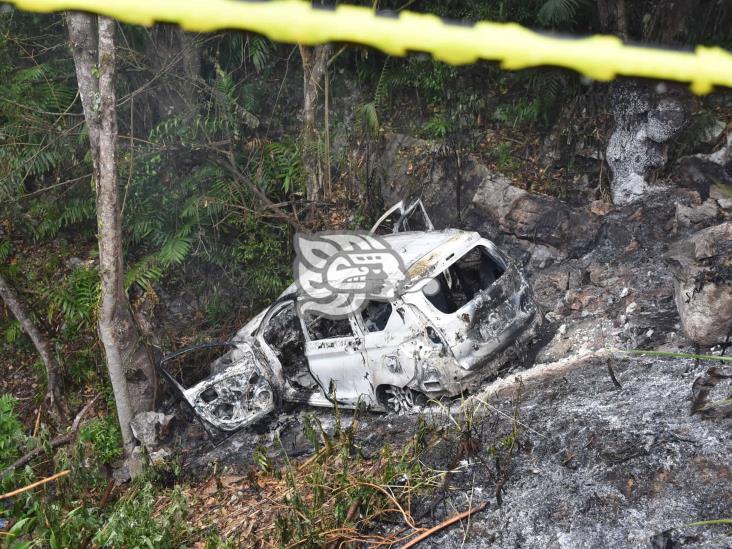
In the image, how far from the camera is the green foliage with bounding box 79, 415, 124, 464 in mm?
6824

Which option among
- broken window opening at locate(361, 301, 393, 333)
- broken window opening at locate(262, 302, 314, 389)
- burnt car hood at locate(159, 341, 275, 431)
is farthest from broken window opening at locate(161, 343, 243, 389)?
broken window opening at locate(361, 301, 393, 333)

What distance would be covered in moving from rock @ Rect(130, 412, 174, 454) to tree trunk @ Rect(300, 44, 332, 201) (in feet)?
12.5

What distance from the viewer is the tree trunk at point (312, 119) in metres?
8.56

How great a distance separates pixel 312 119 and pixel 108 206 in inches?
144

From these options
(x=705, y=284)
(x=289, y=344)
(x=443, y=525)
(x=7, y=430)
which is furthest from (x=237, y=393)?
(x=705, y=284)

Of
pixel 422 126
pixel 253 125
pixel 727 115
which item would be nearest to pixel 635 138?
pixel 727 115

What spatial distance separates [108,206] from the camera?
19.5 ft

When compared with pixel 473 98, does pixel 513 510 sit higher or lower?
lower

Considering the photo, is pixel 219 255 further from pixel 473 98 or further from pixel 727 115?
pixel 727 115

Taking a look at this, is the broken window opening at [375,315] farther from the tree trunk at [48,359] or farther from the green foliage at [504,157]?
the tree trunk at [48,359]

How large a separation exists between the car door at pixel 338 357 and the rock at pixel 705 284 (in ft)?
9.18

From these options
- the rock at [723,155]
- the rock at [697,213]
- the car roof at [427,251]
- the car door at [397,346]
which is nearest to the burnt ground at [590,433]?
the rock at [697,213]

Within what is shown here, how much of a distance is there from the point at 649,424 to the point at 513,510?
46.8 inches

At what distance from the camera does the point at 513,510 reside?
414 centimetres
